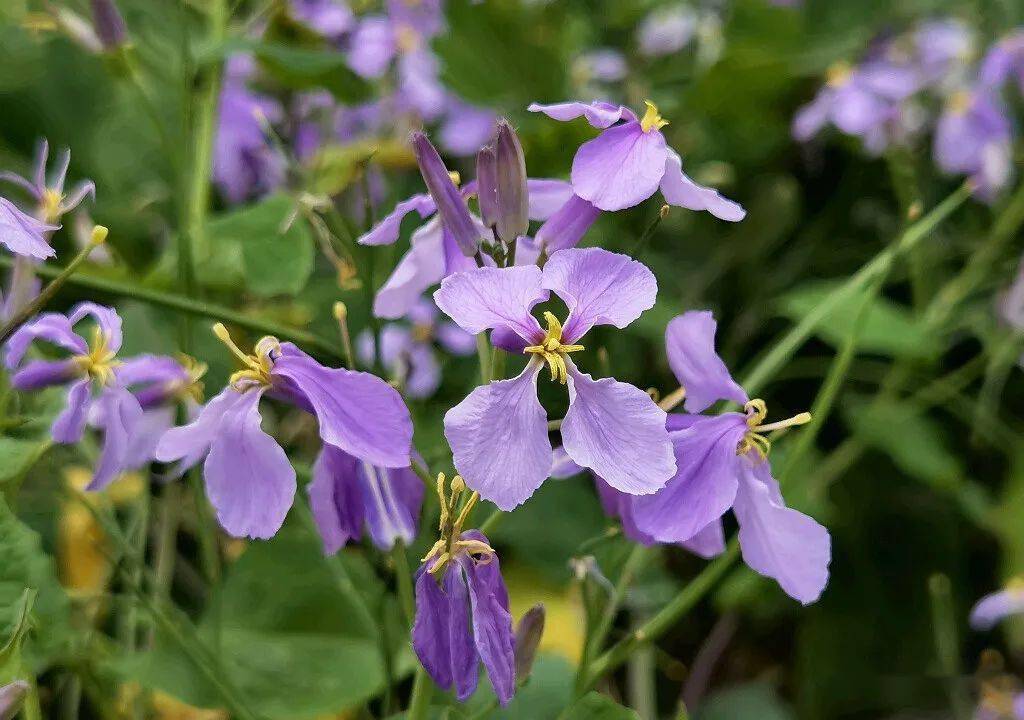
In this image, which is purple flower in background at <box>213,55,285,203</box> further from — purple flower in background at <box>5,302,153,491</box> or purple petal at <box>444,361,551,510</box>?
purple petal at <box>444,361,551,510</box>

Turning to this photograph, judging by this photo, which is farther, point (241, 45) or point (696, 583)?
point (241, 45)

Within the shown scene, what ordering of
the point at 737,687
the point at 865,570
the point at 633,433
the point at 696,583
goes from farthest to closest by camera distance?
the point at 865,570
the point at 737,687
the point at 696,583
the point at 633,433

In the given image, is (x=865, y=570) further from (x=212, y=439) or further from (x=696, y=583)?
(x=212, y=439)

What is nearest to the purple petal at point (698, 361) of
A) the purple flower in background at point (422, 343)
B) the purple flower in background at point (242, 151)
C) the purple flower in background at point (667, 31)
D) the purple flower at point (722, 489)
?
the purple flower at point (722, 489)

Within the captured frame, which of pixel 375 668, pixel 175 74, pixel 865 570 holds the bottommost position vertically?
pixel 865 570

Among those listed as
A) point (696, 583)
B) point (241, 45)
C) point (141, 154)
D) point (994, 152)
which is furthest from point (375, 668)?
point (994, 152)

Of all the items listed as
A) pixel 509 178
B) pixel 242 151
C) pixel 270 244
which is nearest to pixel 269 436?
pixel 509 178
